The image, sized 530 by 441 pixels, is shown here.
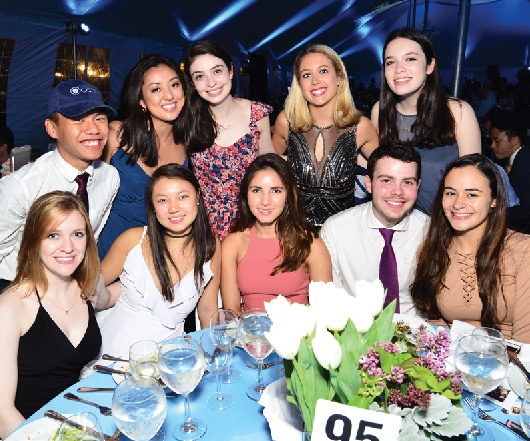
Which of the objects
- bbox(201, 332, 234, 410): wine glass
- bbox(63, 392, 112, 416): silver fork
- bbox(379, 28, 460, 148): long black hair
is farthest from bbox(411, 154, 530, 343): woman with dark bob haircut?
bbox(63, 392, 112, 416): silver fork

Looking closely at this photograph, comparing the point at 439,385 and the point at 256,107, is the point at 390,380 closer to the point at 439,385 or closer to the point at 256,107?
the point at 439,385

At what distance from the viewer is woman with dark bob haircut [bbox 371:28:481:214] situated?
2.73 metres

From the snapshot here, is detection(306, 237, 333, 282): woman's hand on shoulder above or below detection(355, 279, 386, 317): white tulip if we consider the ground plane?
below

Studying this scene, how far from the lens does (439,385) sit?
3.10 ft

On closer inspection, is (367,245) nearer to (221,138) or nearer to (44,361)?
(221,138)

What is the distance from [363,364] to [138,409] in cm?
54

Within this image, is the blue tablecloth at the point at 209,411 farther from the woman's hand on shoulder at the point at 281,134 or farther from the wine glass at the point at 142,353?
the woman's hand on shoulder at the point at 281,134

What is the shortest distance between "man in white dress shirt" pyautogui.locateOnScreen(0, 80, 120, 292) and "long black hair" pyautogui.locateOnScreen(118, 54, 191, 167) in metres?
0.42

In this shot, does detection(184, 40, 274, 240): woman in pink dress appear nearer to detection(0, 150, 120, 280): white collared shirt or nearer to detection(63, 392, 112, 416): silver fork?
detection(0, 150, 120, 280): white collared shirt

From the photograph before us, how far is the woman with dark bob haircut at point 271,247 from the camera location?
7.94 feet

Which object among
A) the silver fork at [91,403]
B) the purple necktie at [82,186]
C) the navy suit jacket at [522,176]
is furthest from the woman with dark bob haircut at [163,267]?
the navy suit jacket at [522,176]

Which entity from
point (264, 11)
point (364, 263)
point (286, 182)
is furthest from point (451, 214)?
point (264, 11)

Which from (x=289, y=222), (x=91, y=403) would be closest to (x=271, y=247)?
(x=289, y=222)

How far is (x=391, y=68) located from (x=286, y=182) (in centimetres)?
102
